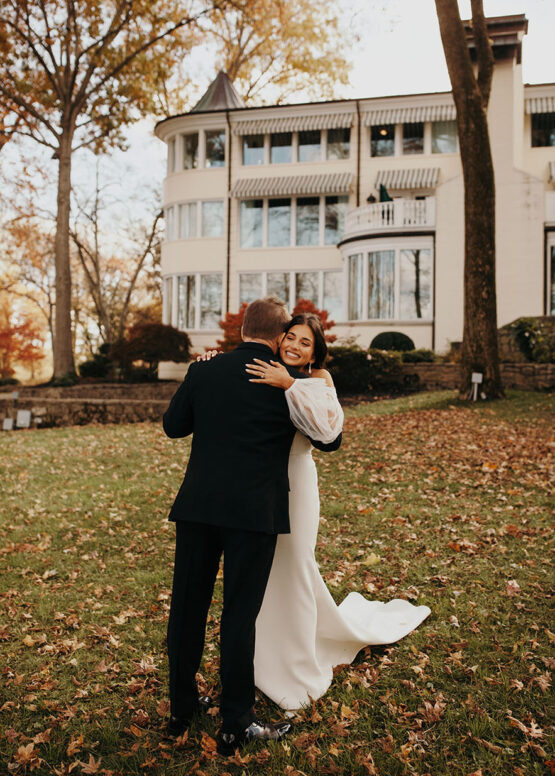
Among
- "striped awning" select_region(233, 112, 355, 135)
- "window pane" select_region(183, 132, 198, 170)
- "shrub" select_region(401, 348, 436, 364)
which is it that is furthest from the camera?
"window pane" select_region(183, 132, 198, 170)

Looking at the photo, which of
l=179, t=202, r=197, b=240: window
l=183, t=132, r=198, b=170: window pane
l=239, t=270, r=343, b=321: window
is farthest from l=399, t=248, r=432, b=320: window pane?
l=183, t=132, r=198, b=170: window pane

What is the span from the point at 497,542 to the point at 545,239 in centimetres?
1881

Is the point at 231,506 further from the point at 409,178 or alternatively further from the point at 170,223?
the point at 170,223

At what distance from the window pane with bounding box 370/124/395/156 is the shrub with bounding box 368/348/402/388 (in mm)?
11199

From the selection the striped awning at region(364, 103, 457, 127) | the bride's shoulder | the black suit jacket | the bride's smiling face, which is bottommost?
the black suit jacket

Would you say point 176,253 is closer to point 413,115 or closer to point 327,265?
point 327,265

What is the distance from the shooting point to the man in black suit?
9.97 feet

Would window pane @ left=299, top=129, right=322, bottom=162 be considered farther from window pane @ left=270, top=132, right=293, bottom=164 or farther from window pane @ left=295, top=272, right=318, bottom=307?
window pane @ left=295, top=272, right=318, bottom=307

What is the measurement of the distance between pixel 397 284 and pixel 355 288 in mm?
1762

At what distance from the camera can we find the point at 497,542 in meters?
6.35

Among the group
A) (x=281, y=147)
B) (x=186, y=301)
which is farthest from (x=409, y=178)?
(x=186, y=301)

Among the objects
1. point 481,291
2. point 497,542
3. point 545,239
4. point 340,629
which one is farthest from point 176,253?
point 340,629

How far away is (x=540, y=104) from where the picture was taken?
24469 mm

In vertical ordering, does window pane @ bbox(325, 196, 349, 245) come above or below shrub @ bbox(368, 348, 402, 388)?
above
